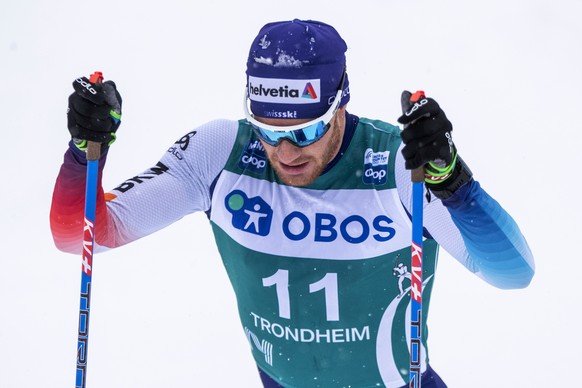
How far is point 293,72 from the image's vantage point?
2.96 metres

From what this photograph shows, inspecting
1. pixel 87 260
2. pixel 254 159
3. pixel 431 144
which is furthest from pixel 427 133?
pixel 87 260

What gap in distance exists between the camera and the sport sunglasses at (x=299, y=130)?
2922 millimetres

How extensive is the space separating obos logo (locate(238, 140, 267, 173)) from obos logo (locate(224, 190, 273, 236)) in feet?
0.34

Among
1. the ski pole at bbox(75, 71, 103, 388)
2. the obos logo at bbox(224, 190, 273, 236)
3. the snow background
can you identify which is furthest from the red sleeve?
the snow background

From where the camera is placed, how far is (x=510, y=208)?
5777 millimetres

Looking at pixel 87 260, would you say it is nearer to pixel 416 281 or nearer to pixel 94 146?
pixel 94 146

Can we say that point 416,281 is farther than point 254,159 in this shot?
No

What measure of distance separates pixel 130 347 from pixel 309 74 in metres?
2.82

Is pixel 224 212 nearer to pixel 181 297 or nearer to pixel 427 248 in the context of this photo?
pixel 427 248

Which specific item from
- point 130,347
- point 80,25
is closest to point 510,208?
point 130,347

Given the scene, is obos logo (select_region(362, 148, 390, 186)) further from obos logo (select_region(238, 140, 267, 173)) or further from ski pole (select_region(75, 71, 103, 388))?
ski pole (select_region(75, 71, 103, 388))

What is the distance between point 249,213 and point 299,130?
47 cm

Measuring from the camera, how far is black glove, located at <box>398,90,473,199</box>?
2561 mm

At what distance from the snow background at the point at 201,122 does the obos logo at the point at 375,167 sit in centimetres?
221
